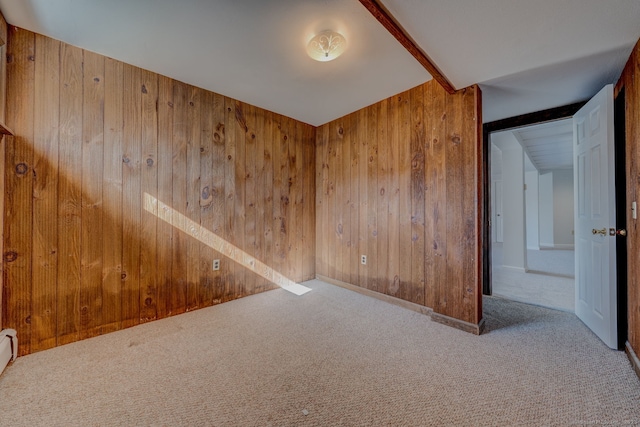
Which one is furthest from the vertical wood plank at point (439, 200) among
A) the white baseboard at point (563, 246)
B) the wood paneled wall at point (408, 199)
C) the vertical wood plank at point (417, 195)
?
the white baseboard at point (563, 246)

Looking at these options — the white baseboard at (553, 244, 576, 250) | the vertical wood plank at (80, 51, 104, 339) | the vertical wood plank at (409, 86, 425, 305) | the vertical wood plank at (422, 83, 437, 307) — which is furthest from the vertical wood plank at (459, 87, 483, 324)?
the white baseboard at (553, 244, 576, 250)

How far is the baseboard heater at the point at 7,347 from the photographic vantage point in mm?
1511

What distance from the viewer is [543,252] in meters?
6.04

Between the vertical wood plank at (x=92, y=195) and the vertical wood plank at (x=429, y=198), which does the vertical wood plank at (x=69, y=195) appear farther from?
the vertical wood plank at (x=429, y=198)

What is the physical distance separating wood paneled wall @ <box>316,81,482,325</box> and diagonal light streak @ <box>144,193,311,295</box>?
598mm

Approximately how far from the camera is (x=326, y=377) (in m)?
1.49

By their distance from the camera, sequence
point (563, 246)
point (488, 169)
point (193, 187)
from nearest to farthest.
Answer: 1. point (193, 187)
2. point (488, 169)
3. point (563, 246)

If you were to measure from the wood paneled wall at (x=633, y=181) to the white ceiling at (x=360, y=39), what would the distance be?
0.58 ft

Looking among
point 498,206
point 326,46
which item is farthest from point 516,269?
point 326,46

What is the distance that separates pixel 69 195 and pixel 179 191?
75 cm

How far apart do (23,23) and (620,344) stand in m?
4.69

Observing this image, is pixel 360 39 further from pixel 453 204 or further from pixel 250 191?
pixel 250 191

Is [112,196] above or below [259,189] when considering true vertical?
below

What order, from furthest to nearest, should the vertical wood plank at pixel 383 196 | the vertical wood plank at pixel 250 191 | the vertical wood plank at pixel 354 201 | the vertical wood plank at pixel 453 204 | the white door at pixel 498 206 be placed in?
the white door at pixel 498 206, the vertical wood plank at pixel 354 201, the vertical wood plank at pixel 250 191, the vertical wood plank at pixel 383 196, the vertical wood plank at pixel 453 204
